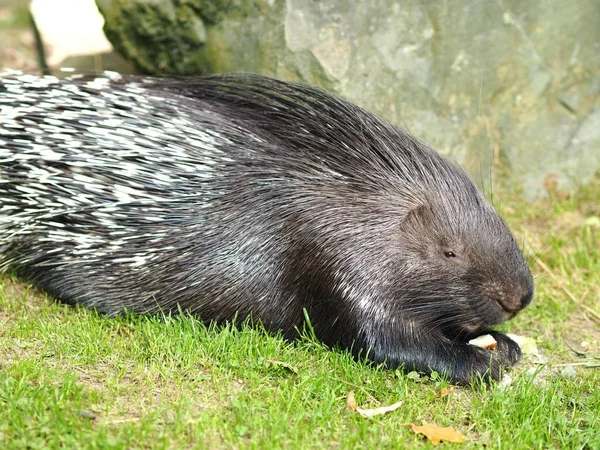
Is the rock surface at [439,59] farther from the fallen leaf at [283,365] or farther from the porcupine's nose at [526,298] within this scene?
the fallen leaf at [283,365]

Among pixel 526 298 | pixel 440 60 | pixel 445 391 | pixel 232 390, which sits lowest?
pixel 232 390

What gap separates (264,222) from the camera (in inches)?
131

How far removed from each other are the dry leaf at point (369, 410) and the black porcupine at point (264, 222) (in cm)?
28

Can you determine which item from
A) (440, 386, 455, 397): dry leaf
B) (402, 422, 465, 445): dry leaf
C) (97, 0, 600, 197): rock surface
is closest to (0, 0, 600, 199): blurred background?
(97, 0, 600, 197): rock surface

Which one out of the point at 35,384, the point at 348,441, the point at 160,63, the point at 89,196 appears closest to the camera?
the point at 348,441

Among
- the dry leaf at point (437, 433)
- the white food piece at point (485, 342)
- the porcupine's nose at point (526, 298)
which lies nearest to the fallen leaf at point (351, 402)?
the dry leaf at point (437, 433)

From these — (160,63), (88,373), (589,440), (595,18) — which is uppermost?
(595,18)

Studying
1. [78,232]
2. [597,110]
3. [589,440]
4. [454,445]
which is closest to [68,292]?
[78,232]

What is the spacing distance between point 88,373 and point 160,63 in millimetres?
2210

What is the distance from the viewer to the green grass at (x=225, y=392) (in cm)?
258

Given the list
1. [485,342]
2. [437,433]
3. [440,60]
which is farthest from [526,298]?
[440,60]

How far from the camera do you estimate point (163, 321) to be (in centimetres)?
341

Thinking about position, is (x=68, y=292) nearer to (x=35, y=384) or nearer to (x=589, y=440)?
(x=35, y=384)

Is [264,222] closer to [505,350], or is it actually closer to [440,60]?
[505,350]
